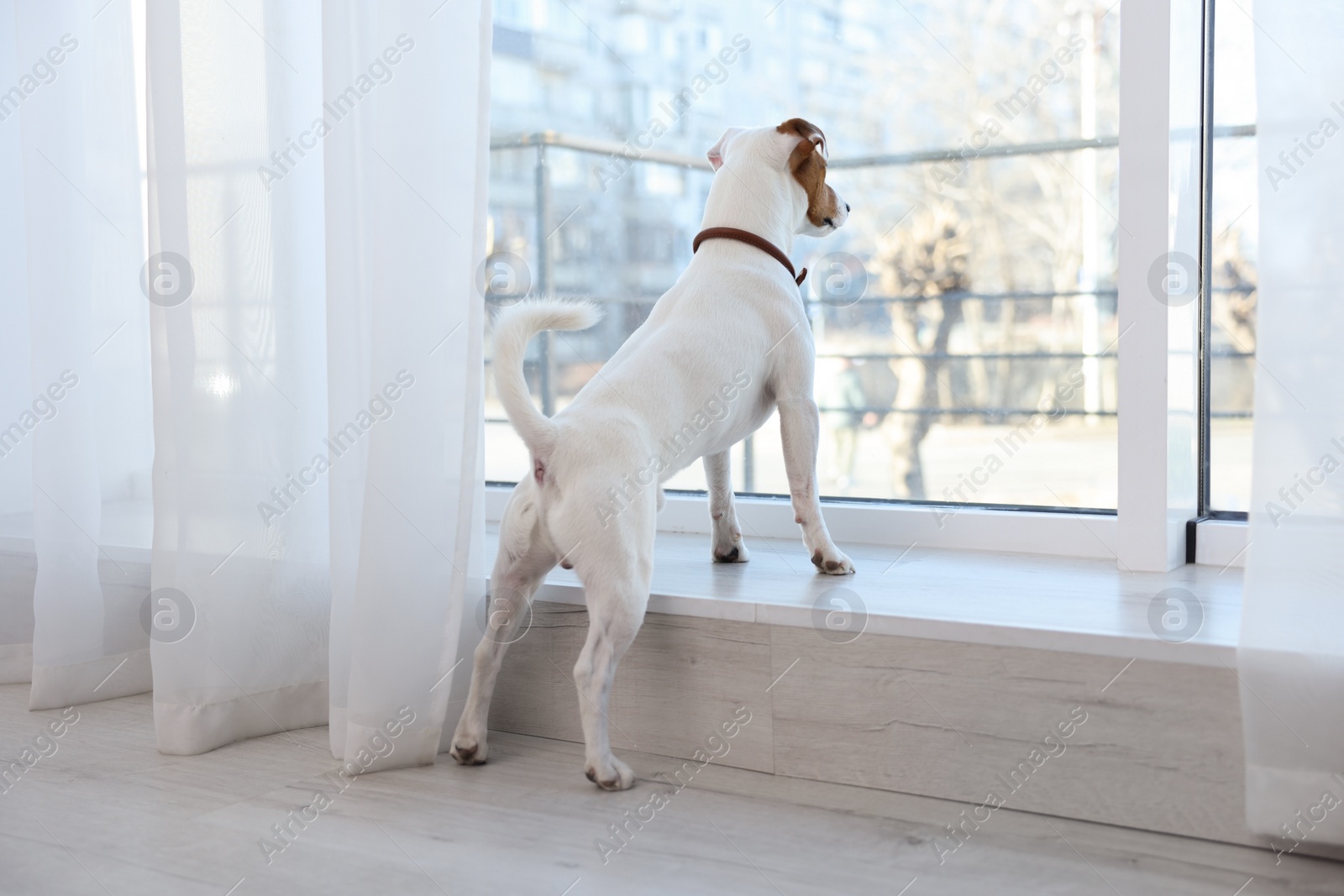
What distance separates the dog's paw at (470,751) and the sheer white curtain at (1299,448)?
0.93m

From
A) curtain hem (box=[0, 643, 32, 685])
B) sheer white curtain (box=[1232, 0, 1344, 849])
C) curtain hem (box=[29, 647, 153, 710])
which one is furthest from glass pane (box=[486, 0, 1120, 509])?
curtain hem (box=[0, 643, 32, 685])

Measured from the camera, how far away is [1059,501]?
1844mm

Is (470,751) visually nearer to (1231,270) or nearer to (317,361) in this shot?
(317,361)

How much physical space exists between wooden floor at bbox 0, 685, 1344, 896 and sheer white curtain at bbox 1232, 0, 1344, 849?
0.37ft

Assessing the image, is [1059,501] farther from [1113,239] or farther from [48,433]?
[48,433]

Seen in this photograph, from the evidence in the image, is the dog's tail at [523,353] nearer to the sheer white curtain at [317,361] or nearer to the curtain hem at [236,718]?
the sheer white curtain at [317,361]

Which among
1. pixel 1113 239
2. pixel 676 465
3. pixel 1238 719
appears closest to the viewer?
pixel 1238 719

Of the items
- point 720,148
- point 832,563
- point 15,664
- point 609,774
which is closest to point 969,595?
point 832,563

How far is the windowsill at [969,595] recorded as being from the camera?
1.23 m

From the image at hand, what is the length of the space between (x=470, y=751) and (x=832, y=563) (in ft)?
1.86

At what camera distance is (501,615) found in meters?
1.50

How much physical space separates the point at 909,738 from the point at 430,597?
654 millimetres

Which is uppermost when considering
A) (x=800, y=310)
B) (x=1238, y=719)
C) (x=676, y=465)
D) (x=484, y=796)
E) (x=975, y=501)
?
(x=800, y=310)

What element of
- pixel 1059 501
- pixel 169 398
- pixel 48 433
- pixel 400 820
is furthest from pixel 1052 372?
pixel 48 433
